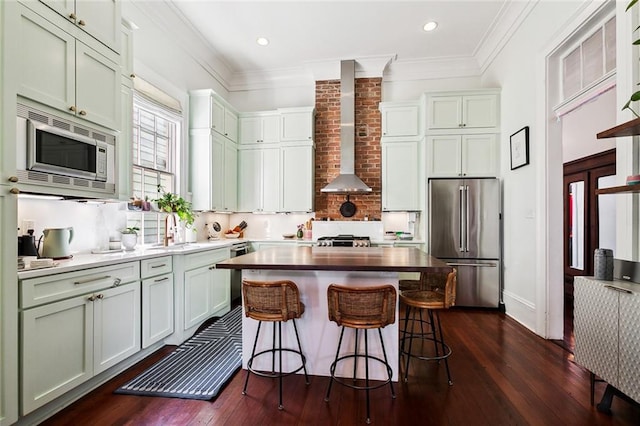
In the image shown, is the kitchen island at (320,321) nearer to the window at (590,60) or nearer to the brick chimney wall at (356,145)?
the window at (590,60)

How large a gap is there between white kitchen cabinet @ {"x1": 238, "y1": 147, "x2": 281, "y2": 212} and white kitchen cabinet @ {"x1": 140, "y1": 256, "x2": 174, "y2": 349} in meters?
2.17

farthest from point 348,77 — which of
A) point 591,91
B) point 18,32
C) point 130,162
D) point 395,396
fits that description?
point 395,396

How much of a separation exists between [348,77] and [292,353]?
4.14 metres

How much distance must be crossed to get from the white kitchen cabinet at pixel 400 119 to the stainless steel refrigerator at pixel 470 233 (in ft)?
3.07

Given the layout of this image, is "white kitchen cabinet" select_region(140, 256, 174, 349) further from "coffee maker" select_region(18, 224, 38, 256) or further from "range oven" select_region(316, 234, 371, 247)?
"range oven" select_region(316, 234, 371, 247)

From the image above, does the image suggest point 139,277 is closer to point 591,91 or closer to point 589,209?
point 591,91

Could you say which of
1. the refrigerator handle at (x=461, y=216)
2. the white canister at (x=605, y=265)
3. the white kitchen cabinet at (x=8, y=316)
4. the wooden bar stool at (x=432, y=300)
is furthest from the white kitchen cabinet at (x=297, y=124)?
the white canister at (x=605, y=265)

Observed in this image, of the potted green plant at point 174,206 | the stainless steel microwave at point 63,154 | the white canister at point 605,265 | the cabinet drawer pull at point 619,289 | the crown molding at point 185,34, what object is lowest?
the cabinet drawer pull at point 619,289

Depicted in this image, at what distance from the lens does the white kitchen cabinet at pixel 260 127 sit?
4883 millimetres

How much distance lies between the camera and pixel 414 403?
200 cm

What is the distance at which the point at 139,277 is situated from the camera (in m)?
2.50

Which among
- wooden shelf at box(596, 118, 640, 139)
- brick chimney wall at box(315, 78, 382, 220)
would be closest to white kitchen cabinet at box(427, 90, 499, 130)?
brick chimney wall at box(315, 78, 382, 220)

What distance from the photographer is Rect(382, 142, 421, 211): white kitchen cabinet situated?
4602 mm

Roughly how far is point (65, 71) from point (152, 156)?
67.1 inches
